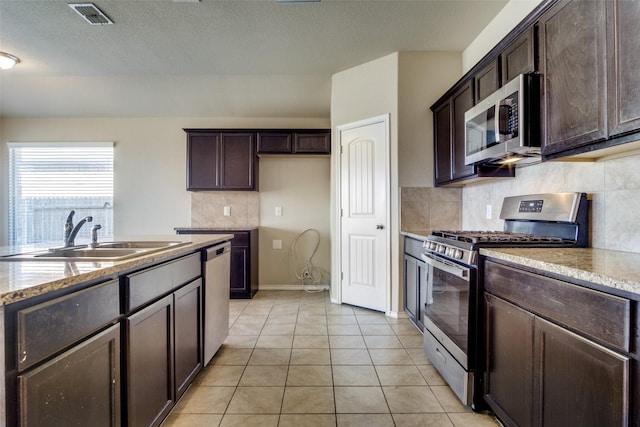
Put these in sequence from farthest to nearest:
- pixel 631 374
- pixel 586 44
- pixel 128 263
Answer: pixel 586 44 → pixel 128 263 → pixel 631 374

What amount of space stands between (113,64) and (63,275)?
3.36 meters

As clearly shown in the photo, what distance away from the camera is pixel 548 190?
1.92 meters

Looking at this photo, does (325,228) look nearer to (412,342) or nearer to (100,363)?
(412,342)

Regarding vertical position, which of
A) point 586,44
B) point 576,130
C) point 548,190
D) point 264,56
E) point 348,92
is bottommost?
point 548,190

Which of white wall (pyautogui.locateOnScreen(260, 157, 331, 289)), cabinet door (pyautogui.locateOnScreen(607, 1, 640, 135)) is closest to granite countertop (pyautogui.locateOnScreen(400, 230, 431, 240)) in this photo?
cabinet door (pyautogui.locateOnScreen(607, 1, 640, 135))

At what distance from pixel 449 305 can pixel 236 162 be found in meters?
3.10

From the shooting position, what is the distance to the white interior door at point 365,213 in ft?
10.2

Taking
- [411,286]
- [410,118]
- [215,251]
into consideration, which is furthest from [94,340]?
[410,118]

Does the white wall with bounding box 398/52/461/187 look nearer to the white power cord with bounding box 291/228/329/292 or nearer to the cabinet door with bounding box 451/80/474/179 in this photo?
the cabinet door with bounding box 451/80/474/179

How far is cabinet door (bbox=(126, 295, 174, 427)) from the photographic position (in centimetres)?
118

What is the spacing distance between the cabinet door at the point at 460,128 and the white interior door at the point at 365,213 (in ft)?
2.24

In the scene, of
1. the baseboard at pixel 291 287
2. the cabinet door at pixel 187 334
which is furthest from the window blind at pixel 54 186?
the cabinet door at pixel 187 334

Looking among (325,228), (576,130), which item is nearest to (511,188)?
(576,130)

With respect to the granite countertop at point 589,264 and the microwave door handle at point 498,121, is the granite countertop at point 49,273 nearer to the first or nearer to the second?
the granite countertop at point 589,264
